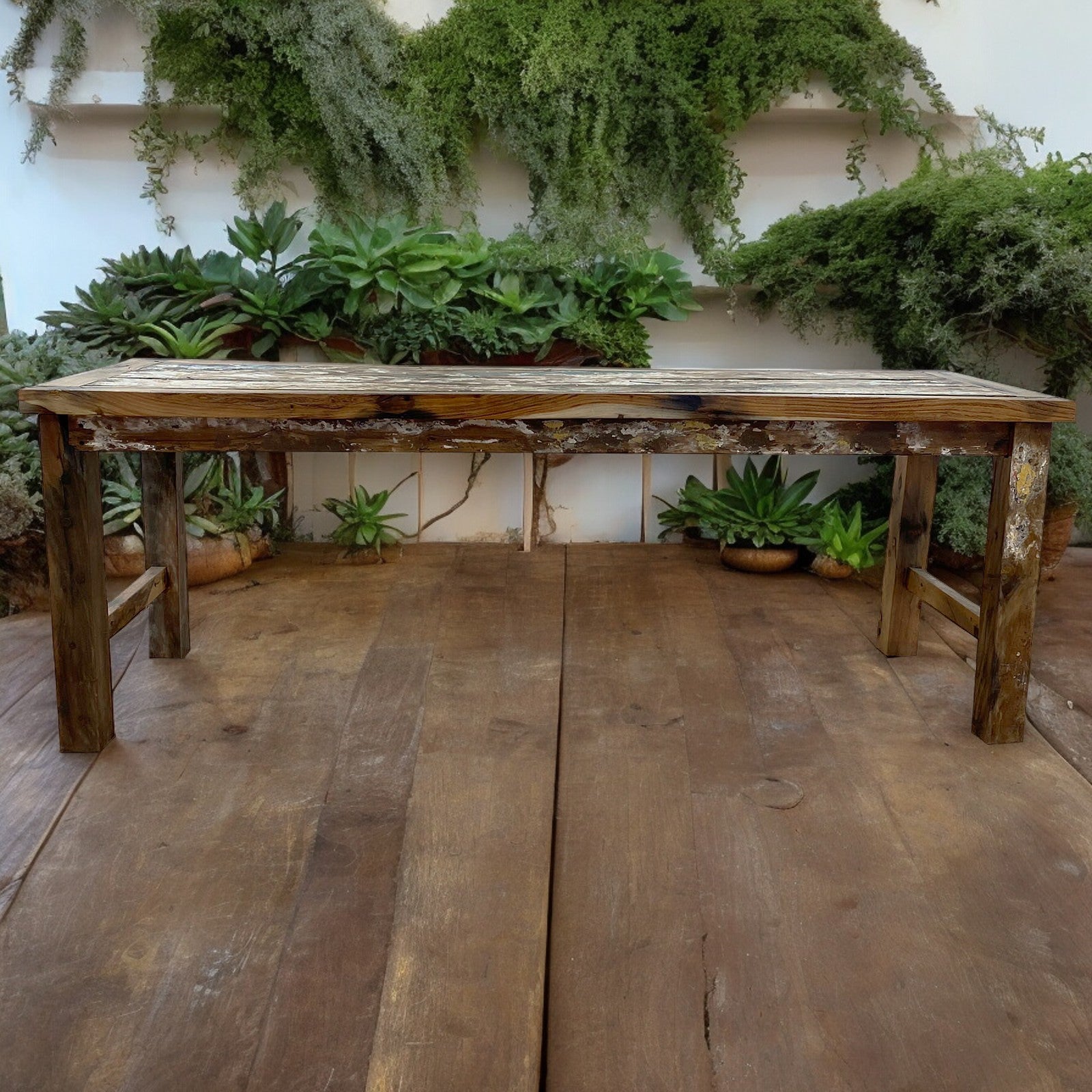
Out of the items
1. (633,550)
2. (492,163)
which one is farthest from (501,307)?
(633,550)

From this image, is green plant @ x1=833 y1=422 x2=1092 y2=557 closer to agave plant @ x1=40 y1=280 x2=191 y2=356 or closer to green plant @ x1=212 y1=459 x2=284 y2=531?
green plant @ x1=212 y1=459 x2=284 y2=531

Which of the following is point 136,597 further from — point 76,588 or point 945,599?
point 945,599

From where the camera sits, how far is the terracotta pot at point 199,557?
283cm

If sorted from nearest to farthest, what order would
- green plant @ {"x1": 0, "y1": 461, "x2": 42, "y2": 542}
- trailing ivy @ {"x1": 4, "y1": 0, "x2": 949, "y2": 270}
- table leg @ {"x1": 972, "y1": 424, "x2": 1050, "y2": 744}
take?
table leg @ {"x1": 972, "y1": 424, "x2": 1050, "y2": 744} → green plant @ {"x1": 0, "y1": 461, "x2": 42, "y2": 542} → trailing ivy @ {"x1": 4, "y1": 0, "x2": 949, "y2": 270}

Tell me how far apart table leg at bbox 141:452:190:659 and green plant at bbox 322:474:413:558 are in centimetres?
92

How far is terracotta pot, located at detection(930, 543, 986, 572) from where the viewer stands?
3.00m

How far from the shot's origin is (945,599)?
209 centimetres

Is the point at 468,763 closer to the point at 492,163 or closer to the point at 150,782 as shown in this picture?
the point at 150,782

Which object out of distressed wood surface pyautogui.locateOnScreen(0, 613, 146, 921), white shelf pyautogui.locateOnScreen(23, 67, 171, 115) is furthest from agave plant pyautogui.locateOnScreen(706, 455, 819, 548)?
white shelf pyautogui.locateOnScreen(23, 67, 171, 115)

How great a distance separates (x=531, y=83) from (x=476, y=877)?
2394 mm

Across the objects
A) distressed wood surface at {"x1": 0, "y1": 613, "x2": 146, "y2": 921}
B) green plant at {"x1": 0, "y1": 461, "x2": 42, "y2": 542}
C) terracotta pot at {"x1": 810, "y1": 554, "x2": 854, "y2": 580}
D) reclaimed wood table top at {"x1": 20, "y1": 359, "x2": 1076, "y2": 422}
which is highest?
reclaimed wood table top at {"x1": 20, "y1": 359, "x2": 1076, "y2": 422}

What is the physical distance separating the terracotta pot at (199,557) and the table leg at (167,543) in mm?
520

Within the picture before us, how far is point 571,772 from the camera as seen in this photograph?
5.86ft

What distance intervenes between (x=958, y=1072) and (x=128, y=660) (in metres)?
1.83
